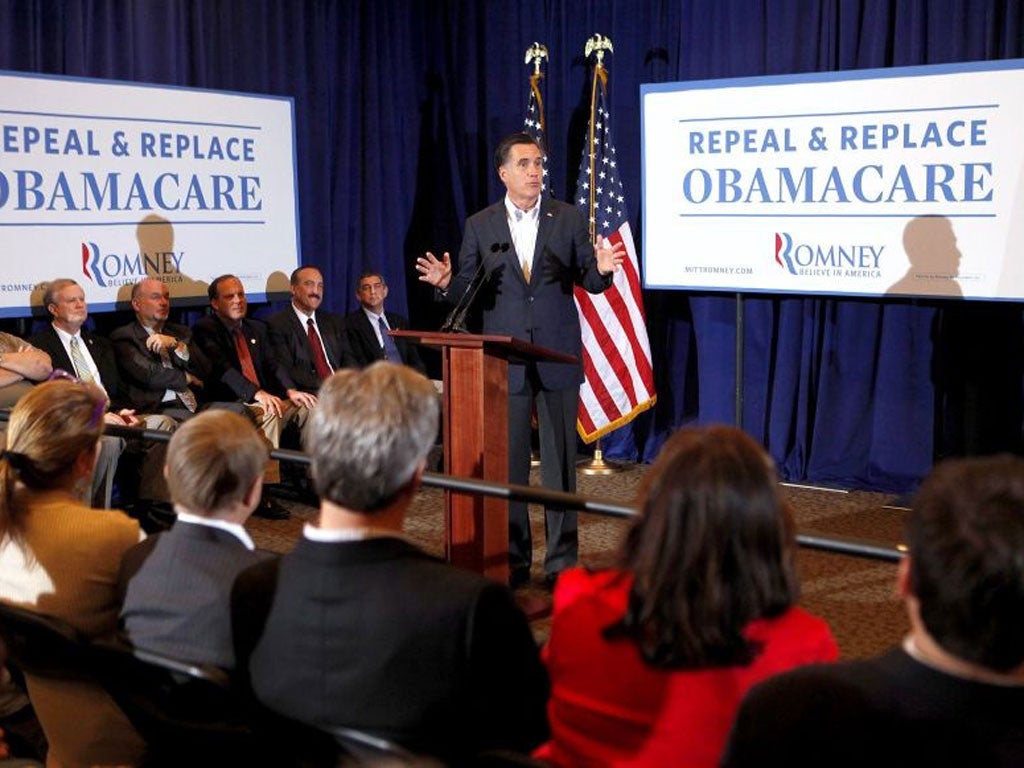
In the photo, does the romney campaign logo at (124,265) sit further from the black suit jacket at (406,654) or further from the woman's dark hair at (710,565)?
the woman's dark hair at (710,565)

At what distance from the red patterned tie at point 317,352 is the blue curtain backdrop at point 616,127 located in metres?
1.08

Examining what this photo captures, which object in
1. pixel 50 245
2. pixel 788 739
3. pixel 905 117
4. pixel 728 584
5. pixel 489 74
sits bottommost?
pixel 788 739

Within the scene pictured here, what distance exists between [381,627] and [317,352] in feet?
16.8

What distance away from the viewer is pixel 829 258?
624cm

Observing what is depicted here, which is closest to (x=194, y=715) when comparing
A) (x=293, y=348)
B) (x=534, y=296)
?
(x=534, y=296)

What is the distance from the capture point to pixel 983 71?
223 inches

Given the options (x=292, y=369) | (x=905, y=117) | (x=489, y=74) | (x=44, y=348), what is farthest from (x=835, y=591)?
(x=489, y=74)

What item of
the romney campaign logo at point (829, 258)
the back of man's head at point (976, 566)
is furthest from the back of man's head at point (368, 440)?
the romney campaign logo at point (829, 258)

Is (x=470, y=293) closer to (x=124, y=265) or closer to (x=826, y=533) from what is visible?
(x=826, y=533)

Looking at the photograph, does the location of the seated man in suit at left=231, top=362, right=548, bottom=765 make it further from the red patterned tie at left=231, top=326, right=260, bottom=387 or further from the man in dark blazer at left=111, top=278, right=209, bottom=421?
the red patterned tie at left=231, top=326, right=260, bottom=387

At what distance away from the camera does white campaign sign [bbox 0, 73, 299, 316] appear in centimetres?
593

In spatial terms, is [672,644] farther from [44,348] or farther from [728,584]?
[44,348]

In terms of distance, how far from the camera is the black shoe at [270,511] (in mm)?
6074

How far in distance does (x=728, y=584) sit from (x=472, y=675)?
15.1 inches
